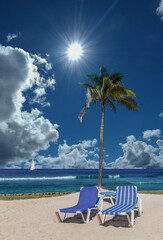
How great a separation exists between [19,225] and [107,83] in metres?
11.8

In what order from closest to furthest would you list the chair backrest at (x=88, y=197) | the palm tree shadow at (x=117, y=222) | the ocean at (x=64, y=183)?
the palm tree shadow at (x=117, y=222) < the chair backrest at (x=88, y=197) < the ocean at (x=64, y=183)

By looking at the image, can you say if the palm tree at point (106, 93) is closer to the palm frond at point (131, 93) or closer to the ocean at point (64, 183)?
the palm frond at point (131, 93)

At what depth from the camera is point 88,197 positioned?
7.96 m

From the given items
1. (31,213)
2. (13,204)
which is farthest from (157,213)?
(13,204)

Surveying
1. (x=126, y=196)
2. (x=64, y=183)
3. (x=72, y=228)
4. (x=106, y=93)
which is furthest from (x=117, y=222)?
(x=64, y=183)

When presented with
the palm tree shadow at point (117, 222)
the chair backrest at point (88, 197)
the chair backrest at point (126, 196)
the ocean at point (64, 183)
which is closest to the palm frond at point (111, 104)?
the chair backrest at point (126, 196)

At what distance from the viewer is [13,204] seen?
33.6 feet

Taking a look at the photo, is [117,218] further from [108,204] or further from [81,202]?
[108,204]

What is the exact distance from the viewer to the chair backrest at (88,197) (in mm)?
7752

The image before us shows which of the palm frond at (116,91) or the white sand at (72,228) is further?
the palm frond at (116,91)

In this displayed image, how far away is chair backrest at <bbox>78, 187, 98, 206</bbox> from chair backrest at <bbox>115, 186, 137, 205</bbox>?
0.83 metres

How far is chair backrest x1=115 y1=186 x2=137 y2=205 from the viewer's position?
7650 millimetres

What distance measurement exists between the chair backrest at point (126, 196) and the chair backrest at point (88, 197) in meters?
0.83

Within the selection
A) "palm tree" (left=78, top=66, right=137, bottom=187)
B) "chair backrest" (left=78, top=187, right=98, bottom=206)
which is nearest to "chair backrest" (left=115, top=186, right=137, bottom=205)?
"chair backrest" (left=78, top=187, right=98, bottom=206)
